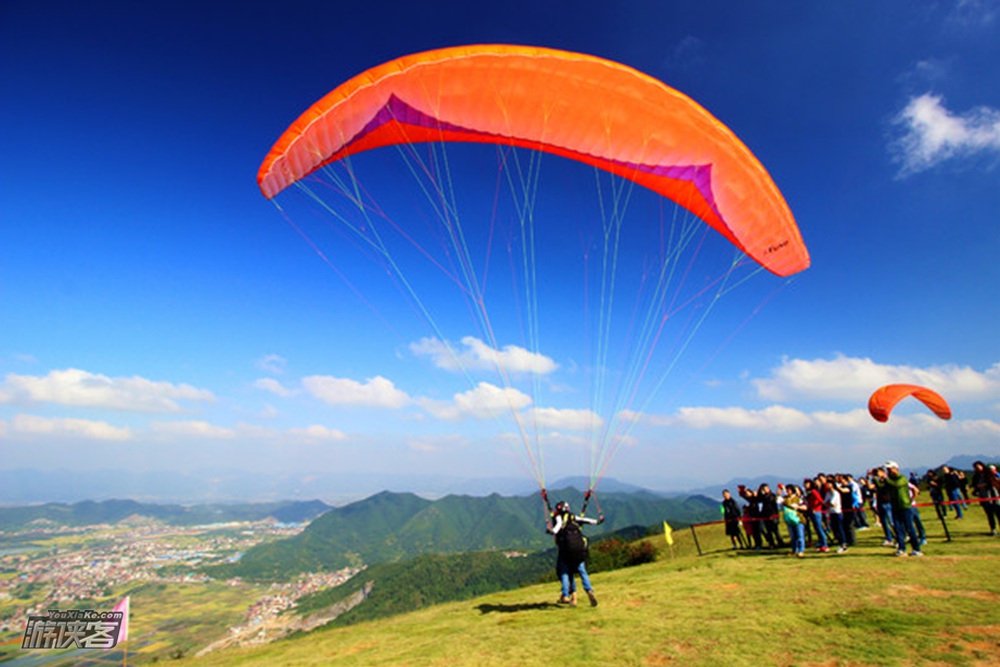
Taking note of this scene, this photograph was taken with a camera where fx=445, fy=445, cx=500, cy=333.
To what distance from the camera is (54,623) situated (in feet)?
21.8

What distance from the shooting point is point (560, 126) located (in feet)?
31.9

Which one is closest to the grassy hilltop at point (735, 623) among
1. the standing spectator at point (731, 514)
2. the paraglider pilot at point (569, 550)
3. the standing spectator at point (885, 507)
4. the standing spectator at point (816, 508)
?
the paraglider pilot at point (569, 550)

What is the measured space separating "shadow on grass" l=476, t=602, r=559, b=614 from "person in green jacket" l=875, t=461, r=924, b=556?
24.1 ft

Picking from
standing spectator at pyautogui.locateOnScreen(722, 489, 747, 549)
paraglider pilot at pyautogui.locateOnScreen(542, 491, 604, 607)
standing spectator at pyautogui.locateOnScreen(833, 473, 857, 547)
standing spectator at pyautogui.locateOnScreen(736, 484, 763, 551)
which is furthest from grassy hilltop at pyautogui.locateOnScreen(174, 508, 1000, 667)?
standing spectator at pyautogui.locateOnScreen(722, 489, 747, 549)

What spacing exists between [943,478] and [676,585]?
1093 cm

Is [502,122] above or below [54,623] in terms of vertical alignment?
above

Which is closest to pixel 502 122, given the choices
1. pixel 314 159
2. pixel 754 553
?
pixel 314 159

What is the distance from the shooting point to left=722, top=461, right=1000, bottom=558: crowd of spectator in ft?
30.1

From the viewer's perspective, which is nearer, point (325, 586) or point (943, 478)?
point (943, 478)

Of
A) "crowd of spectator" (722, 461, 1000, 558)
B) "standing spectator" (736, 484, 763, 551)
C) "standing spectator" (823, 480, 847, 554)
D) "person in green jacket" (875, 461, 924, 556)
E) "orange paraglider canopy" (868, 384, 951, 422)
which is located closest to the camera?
"person in green jacket" (875, 461, 924, 556)

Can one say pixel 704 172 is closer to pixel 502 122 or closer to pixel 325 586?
pixel 502 122

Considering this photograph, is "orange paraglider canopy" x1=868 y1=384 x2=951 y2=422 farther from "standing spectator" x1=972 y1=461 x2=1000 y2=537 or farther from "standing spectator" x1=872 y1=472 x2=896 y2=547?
"standing spectator" x1=872 y1=472 x2=896 y2=547

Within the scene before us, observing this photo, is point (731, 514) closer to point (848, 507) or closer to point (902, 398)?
point (848, 507)

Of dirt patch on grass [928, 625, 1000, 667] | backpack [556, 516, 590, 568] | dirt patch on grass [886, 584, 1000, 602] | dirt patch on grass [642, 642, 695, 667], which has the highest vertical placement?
backpack [556, 516, 590, 568]
